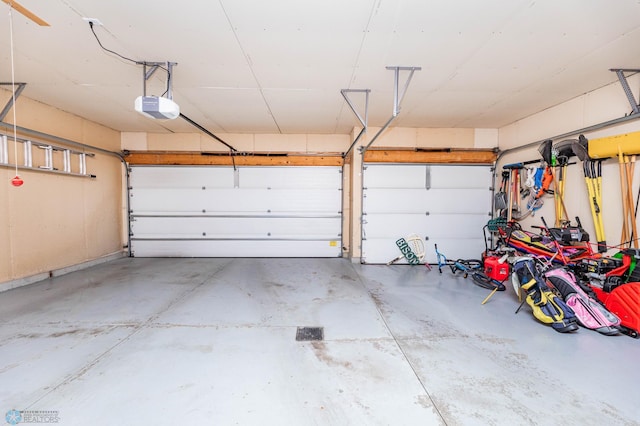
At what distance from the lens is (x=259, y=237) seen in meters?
5.81

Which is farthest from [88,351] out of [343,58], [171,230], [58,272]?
[171,230]

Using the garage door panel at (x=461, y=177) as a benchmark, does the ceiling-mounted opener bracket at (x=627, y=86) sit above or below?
above

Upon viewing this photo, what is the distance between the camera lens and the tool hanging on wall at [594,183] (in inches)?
124

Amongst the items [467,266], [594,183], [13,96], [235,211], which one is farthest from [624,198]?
[13,96]

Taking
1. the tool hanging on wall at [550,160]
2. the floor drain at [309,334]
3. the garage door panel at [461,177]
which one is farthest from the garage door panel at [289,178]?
the floor drain at [309,334]

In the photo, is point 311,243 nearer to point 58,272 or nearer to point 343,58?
point 343,58

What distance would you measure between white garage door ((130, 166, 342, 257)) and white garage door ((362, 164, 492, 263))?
90cm

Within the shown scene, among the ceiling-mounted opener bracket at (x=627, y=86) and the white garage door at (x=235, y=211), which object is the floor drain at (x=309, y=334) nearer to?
the white garage door at (x=235, y=211)

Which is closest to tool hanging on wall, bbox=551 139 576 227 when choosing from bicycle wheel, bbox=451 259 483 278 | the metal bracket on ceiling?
bicycle wheel, bbox=451 259 483 278

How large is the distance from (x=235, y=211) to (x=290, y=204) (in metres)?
1.25

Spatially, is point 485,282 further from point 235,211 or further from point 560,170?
point 235,211

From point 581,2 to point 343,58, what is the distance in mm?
1849

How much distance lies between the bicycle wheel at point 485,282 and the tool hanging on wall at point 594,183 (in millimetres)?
1177

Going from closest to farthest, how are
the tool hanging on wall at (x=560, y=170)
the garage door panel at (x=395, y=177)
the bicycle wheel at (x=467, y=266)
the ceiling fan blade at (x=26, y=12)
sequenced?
the ceiling fan blade at (x=26, y=12), the tool hanging on wall at (x=560, y=170), the bicycle wheel at (x=467, y=266), the garage door panel at (x=395, y=177)
